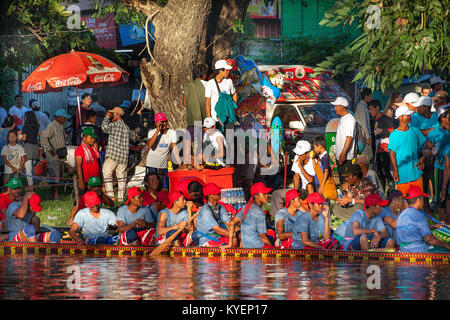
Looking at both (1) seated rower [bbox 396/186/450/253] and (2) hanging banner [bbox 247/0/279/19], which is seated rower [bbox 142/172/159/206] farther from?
(2) hanging banner [bbox 247/0/279/19]

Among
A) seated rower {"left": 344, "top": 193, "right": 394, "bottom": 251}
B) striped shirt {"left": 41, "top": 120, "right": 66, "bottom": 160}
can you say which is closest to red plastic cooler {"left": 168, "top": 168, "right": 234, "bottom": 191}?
seated rower {"left": 344, "top": 193, "right": 394, "bottom": 251}

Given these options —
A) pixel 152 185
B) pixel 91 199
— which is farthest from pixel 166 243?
pixel 152 185

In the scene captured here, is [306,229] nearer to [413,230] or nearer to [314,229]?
[314,229]

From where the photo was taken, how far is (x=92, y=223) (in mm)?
14734

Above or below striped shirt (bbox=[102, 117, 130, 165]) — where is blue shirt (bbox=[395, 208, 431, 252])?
below

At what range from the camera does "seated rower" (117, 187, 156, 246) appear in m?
14.4

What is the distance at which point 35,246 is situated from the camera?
14.7 meters

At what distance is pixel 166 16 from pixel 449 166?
6546mm

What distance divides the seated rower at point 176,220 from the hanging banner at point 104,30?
64.6 feet

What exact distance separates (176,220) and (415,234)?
3.51 meters

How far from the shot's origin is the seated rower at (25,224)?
14.9 metres

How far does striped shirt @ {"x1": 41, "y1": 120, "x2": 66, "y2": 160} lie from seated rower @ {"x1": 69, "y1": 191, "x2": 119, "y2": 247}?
4.79 meters

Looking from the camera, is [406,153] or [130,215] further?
[406,153]
